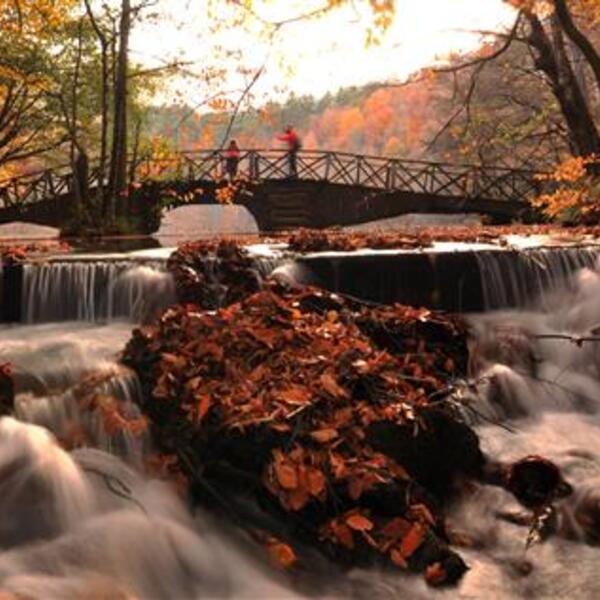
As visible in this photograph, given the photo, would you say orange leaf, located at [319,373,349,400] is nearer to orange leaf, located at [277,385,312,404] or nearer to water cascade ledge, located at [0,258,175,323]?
orange leaf, located at [277,385,312,404]

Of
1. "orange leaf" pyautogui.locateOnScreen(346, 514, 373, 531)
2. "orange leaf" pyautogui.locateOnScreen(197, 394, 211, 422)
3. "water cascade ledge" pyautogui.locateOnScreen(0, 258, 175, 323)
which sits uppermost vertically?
"water cascade ledge" pyautogui.locateOnScreen(0, 258, 175, 323)

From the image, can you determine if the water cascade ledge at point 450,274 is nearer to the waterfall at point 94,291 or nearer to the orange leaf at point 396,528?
the waterfall at point 94,291

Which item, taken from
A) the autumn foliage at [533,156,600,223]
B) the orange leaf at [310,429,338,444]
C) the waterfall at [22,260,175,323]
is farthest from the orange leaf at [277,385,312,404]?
the autumn foliage at [533,156,600,223]

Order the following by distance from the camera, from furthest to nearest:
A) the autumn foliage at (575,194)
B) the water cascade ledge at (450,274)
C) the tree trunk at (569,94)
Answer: the tree trunk at (569,94), the autumn foliage at (575,194), the water cascade ledge at (450,274)

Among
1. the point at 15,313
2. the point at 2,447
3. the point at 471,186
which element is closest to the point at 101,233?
the point at 15,313

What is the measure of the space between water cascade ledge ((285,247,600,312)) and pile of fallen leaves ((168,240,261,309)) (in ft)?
2.34

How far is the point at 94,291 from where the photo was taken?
9.32 meters

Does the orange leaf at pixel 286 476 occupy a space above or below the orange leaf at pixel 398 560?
above

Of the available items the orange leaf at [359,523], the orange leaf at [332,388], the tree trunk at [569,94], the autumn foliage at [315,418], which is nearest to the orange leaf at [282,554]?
the autumn foliage at [315,418]

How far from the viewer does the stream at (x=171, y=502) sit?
167 inches

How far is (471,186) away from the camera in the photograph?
31.8 meters

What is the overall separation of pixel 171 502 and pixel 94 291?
488cm

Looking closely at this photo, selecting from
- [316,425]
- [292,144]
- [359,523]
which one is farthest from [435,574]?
[292,144]

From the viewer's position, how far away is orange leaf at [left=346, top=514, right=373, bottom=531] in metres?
4.62
